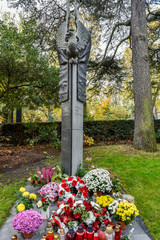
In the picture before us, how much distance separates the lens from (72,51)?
3748 mm

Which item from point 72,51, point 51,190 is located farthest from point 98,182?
point 72,51

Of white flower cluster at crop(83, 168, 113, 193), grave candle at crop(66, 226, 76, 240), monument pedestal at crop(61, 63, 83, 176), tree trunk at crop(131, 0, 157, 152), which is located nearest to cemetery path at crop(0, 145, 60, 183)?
monument pedestal at crop(61, 63, 83, 176)

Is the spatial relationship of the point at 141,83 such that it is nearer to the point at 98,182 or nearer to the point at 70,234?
the point at 98,182

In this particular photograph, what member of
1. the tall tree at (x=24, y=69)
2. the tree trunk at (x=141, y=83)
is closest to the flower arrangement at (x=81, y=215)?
the tree trunk at (x=141, y=83)

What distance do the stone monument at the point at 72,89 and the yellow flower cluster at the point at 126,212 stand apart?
1.70 metres

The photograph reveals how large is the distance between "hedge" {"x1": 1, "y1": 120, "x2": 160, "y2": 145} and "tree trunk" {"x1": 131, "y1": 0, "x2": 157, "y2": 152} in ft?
10.0

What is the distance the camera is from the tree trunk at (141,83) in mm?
6672

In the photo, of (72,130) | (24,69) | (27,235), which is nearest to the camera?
(27,235)

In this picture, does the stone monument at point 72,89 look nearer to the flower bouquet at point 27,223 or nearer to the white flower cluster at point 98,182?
the white flower cluster at point 98,182

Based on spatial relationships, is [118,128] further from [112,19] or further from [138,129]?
[112,19]

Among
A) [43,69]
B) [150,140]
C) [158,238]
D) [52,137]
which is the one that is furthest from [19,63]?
[158,238]

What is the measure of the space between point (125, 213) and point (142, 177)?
2242mm

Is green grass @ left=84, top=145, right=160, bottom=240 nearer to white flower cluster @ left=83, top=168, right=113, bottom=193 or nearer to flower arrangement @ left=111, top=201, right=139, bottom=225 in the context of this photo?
flower arrangement @ left=111, top=201, right=139, bottom=225

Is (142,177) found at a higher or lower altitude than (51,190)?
lower
